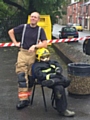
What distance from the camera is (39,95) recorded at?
7.14 meters

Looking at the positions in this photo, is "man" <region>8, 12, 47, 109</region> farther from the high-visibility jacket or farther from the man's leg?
the man's leg

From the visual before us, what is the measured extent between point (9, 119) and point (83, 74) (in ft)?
6.55

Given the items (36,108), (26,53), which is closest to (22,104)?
(36,108)

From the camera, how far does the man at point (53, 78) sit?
5582 millimetres

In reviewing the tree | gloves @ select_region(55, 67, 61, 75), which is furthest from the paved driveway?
the tree

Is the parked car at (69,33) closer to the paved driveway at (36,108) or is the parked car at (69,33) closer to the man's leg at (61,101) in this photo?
the paved driveway at (36,108)

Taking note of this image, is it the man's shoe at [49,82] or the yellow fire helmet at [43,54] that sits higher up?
the yellow fire helmet at [43,54]

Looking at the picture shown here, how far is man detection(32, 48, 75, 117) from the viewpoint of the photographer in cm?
558

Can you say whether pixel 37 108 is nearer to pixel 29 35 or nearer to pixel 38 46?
pixel 38 46

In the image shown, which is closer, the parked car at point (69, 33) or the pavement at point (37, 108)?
the pavement at point (37, 108)

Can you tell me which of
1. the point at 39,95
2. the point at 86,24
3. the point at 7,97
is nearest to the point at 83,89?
the point at 39,95

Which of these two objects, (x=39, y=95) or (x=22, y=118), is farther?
(x=39, y=95)

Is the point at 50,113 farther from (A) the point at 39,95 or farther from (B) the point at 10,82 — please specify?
(B) the point at 10,82

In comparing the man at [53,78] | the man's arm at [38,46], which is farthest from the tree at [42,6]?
the man at [53,78]
